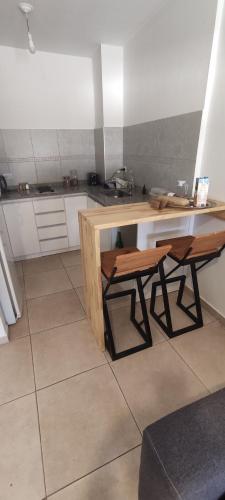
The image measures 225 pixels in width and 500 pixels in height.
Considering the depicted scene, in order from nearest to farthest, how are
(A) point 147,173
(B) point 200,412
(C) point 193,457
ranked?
(C) point 193,457 < (B) point 200,412 < (A) point 147,173

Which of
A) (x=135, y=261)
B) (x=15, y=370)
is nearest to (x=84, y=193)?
(x=135, y=261)

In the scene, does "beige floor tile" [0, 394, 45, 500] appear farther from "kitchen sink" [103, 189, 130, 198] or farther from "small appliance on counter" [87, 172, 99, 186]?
"small appliance on counter" [87, 172, 99, 186]

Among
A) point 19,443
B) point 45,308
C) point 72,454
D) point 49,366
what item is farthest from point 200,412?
point 45,308

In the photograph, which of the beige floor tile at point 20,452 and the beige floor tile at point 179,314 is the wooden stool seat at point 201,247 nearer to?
the beige floor tile at point 179,314

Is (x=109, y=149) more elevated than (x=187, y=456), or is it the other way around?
(x=109, y=149)

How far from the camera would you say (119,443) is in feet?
3.82

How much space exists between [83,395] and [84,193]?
216 centimetres

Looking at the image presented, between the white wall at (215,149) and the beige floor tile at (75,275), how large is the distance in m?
1.24

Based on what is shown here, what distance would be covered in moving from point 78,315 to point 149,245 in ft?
2.81

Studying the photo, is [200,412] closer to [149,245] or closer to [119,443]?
[119,443]

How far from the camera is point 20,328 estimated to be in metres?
1.90

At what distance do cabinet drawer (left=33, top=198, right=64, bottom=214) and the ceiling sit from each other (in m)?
1.56

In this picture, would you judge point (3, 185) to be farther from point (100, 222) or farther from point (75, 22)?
point (100, 222)

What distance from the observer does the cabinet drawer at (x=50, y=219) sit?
9.29ft
